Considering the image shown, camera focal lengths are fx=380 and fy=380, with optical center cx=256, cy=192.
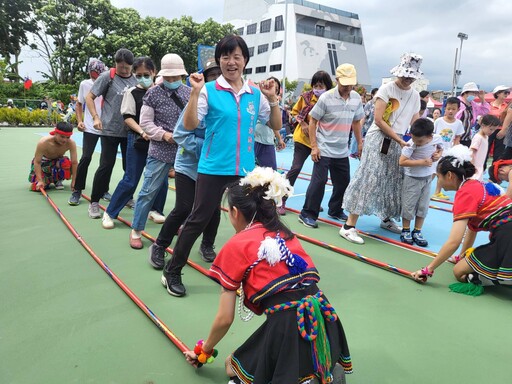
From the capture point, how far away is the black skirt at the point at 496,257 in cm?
258

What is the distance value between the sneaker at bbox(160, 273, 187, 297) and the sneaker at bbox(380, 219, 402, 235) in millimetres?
2572

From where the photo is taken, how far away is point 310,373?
149cm

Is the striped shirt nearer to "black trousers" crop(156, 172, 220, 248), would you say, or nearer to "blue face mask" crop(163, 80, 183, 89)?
"blue face mask" crop(163, 80, 183, 89)

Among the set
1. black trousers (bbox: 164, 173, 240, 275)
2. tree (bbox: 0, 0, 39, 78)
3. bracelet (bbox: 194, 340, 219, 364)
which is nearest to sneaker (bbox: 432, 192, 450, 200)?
black trousers (bbox: 164, 173, 240, 275)

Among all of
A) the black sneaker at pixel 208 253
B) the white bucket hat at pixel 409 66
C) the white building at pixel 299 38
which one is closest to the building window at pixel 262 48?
the white building at pixel 299 38

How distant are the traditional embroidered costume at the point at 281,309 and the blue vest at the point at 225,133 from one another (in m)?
0.99

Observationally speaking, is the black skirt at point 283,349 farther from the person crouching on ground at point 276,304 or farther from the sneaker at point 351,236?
the sneaker at point 351,236

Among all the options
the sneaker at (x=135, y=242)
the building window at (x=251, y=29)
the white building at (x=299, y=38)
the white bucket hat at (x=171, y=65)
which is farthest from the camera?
the building window at (x=251, y=29)

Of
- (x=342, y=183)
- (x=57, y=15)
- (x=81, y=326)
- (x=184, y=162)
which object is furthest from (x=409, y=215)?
(x=57, y=15)

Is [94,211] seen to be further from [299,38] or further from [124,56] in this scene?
[299,38]

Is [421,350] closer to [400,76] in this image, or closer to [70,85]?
[400,76]

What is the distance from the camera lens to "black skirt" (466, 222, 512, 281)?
2584 mm

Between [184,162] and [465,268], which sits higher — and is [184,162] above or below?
above

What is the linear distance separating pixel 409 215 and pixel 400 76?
1.34m
